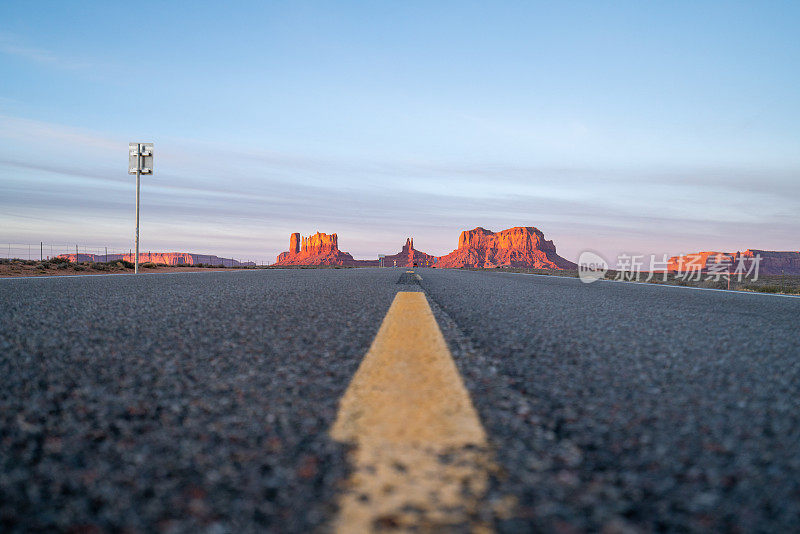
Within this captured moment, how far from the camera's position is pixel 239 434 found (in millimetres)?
1234

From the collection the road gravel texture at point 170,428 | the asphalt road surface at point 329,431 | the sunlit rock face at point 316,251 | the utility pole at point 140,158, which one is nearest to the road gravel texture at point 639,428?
the asphalt road surface at point 329,431

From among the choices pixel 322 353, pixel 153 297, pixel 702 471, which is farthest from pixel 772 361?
pixel 153 297

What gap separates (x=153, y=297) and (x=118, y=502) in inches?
177

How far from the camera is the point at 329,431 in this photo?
4.10 ft

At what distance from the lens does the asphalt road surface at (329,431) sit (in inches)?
35.1

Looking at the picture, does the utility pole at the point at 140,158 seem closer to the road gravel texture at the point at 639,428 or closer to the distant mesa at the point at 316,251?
the road gravel texture at the point at 639,428

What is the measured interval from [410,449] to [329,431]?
0.73 ft

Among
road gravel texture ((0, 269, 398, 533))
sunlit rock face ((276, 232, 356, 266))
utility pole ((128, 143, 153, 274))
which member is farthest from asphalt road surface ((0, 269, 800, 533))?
sunlit rock face ((276, 232, 356, 266))

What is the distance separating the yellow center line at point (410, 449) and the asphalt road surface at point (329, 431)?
0.02 meters

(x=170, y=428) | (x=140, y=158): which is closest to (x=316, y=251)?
(x=140, y=158)

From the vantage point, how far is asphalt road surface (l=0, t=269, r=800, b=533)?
0.89 m

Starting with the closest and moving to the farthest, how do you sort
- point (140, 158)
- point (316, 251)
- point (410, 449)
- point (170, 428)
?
point (410, 449)
point (170, 428)
point (140, 158)
point (316, 251)

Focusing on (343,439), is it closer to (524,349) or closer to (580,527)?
(580,527)

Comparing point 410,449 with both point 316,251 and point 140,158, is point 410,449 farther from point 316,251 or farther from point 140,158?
point 316,251
